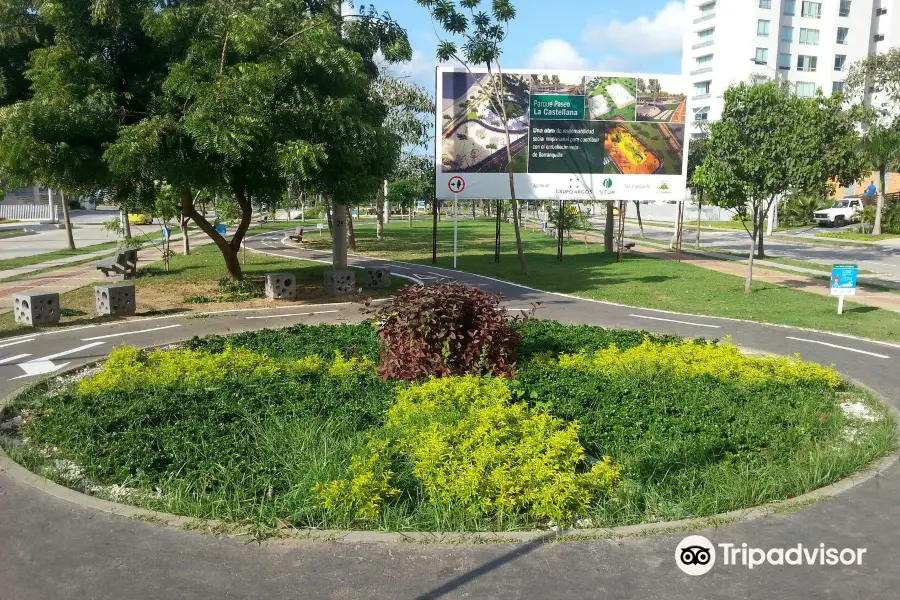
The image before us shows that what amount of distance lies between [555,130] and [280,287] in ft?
37.5

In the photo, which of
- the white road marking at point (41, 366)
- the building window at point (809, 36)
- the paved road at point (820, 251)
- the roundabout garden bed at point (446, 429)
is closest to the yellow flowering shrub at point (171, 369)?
the roundabout garden bed at point (446, 429)

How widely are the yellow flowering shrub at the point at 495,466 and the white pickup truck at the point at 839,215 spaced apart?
166ft

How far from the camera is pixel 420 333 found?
8.75m

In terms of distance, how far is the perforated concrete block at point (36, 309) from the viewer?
1345 cm

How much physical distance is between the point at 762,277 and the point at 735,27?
5160cm

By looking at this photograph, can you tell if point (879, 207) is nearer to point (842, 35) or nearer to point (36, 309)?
point (842, 35)

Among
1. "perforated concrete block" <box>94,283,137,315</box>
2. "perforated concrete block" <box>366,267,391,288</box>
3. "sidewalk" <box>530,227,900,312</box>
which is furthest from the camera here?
"perforated concrete block" <box>366,267,391,288</box>

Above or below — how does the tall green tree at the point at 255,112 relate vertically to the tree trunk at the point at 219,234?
above

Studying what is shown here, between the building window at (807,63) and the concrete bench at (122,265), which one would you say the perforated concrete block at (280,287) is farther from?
the building window at (807,63)

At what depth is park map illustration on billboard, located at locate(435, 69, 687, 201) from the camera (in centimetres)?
2378

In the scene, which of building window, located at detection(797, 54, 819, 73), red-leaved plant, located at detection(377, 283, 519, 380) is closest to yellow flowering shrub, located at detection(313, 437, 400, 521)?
red-leaved plant, located at detection(377, 283, 519, 380)

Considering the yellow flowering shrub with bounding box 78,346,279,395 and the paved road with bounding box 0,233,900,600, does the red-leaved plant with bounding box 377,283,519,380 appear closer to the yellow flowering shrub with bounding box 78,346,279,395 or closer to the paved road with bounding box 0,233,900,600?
the yellow flowering shrub with bounding box 78,346,279,395

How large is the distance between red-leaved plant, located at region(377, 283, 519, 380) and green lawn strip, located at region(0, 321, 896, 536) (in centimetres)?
34

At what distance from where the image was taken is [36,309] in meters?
13.5
